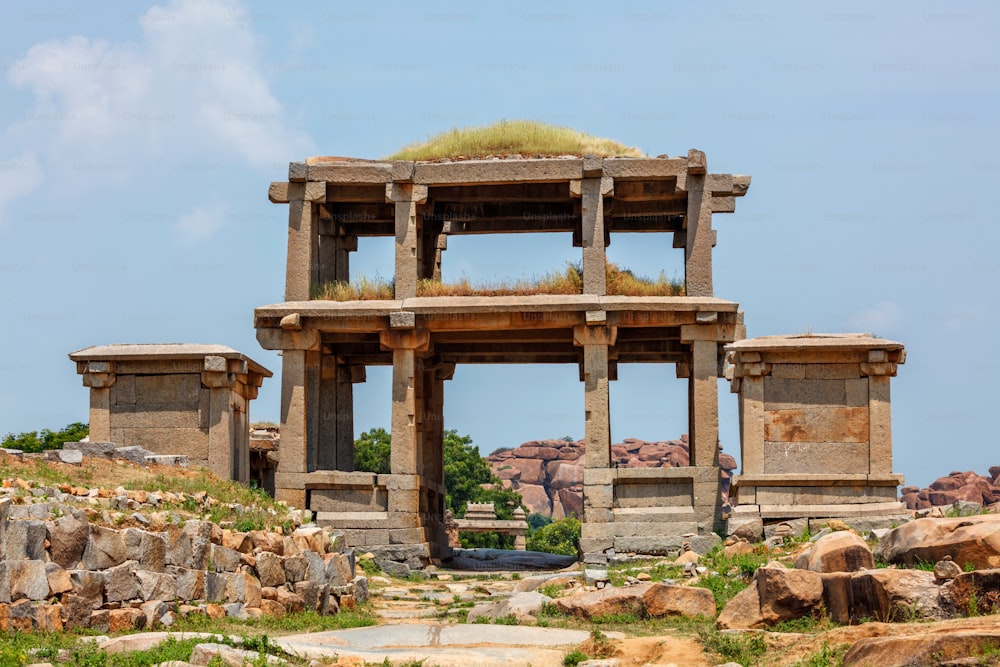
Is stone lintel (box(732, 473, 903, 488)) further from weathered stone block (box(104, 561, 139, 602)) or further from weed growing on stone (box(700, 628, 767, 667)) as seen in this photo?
weathered stone block (box(104, 561, 139, 602))

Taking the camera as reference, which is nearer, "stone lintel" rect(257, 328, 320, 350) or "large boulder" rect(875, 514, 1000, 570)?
"large boulder" rect(875, 514, 1000, 570)

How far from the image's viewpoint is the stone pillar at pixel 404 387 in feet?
84.7

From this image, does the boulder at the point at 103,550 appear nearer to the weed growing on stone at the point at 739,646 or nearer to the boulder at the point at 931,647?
the weed growing on stone at the point at 739,646

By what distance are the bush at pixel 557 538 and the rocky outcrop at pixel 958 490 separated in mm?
17394

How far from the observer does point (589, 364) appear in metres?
25.6

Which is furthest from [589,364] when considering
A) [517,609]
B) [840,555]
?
[840,555]

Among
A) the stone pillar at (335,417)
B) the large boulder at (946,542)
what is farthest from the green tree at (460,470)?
the large boulder at (946,542)

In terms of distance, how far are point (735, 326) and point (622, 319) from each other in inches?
88.9

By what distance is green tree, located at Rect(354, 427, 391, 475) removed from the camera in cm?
5897

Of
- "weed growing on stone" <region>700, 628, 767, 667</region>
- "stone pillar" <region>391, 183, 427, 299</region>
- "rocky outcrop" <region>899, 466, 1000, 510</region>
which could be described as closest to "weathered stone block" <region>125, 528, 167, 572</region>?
"weed growing on stone" <region>700, 628, 767, 667</region>

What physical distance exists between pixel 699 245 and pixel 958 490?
4780 centimetres

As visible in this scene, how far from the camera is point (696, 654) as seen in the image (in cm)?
1373

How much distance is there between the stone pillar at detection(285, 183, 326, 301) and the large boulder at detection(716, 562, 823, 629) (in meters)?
14.2

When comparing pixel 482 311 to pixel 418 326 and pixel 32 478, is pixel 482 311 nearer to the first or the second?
pixel 418 326
